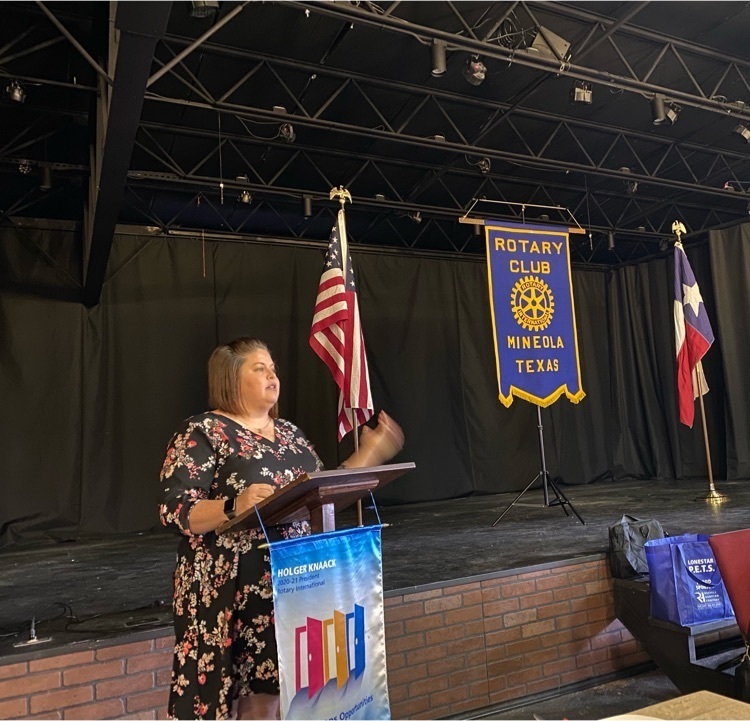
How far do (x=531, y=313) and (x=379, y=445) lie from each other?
10.9 feet

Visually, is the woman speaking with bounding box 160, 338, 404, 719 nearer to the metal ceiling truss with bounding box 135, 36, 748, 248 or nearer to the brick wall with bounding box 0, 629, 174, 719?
the brick wall with bounding box 0, 629, 174, 719

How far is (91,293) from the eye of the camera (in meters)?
5.73

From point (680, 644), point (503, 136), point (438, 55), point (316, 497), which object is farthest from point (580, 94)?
point (316, 497)

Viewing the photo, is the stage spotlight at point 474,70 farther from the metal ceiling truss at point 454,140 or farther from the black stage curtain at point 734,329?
the black stage curtain at point 734,329

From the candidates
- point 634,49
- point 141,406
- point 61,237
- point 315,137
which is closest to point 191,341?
point 141,406

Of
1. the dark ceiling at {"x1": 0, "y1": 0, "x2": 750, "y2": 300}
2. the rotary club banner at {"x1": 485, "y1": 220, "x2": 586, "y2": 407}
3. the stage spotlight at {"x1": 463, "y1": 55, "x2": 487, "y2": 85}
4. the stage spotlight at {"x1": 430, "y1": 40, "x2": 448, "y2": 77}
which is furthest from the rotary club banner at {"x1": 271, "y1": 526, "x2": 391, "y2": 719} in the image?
the stage spotlight at {"x1": 463, "y1": 55, "x2": 487, "y2": 85}

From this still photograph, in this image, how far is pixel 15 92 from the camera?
426cm

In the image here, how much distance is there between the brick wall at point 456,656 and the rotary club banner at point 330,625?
1.00 m

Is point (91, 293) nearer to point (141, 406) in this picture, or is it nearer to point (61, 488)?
point (141, 406)

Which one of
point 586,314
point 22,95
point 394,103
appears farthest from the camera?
point 586,314

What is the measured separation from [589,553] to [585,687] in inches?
24.4

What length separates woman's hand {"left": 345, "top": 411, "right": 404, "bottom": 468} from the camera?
175 cm

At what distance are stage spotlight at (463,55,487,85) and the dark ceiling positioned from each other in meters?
0.05

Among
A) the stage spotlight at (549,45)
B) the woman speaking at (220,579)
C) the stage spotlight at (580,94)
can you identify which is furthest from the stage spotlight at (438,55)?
the woman speaking at (220,579)
